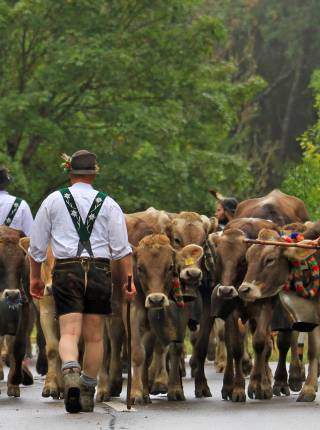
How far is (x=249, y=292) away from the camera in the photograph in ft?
52.3

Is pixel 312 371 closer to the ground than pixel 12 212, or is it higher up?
closer to the ground

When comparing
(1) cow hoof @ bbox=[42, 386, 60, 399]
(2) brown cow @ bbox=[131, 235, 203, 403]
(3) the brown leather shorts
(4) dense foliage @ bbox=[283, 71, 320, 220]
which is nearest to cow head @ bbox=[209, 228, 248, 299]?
(2) brown cow @ bbox=[131, 235, 203, 403]

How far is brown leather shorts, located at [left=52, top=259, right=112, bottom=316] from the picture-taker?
47.0 ft

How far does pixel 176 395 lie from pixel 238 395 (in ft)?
2.04

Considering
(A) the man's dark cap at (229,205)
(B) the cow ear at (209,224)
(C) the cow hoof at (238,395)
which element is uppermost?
(A) the man's dark cap at (229,205)

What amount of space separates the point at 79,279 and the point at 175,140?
25270mm

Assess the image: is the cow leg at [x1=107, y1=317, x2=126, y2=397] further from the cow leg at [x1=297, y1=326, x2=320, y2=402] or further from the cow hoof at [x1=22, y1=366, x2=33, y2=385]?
the cow hoof at [x1=22, y1=366, x2=33, y2=385]

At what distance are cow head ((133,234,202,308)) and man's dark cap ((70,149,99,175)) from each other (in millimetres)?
1823

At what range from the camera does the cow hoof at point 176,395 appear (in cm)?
1625

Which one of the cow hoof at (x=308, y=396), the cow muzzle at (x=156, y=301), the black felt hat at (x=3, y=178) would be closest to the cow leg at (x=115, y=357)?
the cow muzzle at (x=156, y=301)

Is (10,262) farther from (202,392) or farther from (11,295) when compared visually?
(202,392)

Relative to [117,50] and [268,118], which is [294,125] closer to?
[268,118]

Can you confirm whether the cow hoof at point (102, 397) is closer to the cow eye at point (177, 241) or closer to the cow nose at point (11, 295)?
the cow nose at point (11, 295)

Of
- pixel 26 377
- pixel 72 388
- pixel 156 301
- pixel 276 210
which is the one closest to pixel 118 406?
pixel 156 301
